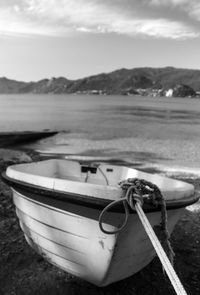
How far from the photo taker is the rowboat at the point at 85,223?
4434mm

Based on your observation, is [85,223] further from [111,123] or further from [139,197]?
[111,123]

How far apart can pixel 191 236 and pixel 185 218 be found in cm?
102

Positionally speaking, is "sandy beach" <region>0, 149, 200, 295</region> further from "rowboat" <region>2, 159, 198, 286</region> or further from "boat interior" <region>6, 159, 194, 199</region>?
"boat interior" <region>6, 159, 194, 199</region>

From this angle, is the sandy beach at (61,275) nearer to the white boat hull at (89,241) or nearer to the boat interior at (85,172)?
the white boat hull at (89,241)

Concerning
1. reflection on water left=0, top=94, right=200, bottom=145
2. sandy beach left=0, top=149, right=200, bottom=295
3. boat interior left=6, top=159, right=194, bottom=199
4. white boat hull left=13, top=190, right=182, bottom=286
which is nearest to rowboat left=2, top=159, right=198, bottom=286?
white boat hull left=13, top=190, right=182, bottom=286

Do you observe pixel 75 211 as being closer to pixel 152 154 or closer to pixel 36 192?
pixel 36 192

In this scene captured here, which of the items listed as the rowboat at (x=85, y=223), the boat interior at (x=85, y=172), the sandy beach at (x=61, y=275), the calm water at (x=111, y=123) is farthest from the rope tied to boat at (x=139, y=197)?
the calm water at (x=111, y=123)

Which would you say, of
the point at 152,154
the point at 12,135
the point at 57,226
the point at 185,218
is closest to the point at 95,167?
the point at 57,226

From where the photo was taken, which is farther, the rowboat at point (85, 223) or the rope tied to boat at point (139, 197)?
the rowboat at point (85, 223)

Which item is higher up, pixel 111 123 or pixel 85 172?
pixel 85 172

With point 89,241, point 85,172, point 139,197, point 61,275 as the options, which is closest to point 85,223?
point 89,241

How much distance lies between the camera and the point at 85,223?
4.64m

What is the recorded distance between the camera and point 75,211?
183 inches

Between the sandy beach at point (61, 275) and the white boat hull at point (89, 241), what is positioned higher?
the white boat hull at point (89, 241)
